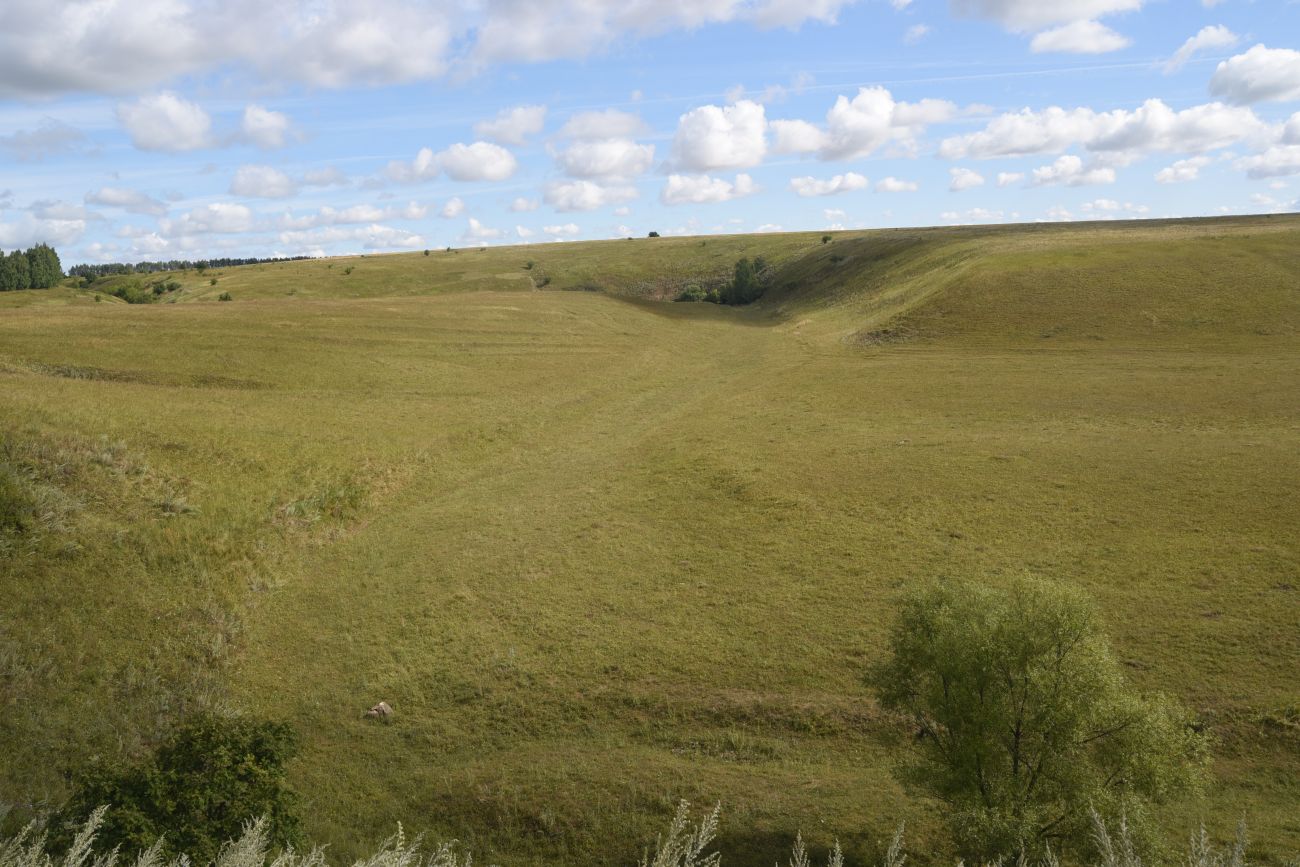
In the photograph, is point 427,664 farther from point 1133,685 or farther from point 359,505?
point 1133,685

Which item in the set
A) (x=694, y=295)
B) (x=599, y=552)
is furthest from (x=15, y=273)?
(x=599, y=552)

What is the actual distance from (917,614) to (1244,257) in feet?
285

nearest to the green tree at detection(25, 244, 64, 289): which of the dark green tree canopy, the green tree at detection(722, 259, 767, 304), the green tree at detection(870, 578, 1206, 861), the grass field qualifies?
the dark green tree canopy

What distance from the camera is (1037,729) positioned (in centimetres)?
1753

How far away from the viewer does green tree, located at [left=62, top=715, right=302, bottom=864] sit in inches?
611

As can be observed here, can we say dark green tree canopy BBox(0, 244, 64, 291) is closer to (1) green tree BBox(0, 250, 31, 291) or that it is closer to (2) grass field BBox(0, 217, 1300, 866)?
(1) green tree BBox(0, 250, 31, 291)

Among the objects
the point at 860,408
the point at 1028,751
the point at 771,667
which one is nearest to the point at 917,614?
the point at 1028,751

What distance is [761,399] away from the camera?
61.8 meters

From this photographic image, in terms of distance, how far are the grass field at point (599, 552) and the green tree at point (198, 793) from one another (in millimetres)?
2341

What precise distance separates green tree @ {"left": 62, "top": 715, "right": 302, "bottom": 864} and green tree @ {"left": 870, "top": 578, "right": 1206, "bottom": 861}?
565 inches

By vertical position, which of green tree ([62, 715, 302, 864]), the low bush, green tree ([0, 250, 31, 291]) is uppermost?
green tree ([0, 250, 31, 291])

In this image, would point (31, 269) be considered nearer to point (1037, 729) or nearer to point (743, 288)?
point (743, 288)

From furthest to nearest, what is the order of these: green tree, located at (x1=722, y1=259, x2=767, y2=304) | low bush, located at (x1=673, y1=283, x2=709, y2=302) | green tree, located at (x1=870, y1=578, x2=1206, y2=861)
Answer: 1. low bush, located at (x1=673, y1=283, x2=709, y2=302)
2. green tree, located at (x1=722, y1=259, x2=767, y2=304)
3. green tree, located at (x1=870, y1=578, x2=1206, y2=861)

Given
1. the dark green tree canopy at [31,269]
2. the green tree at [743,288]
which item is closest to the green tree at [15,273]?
the dark green tree canopy at [31,269]
